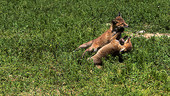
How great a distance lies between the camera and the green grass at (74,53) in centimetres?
679

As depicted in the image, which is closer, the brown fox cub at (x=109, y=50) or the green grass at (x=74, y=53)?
the green grass at (x=74, y=53)

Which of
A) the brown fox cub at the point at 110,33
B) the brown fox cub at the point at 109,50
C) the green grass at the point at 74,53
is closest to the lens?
the green grass at the point at 74,53

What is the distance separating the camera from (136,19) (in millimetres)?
11695

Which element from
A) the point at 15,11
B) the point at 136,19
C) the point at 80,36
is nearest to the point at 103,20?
the point at 136,19

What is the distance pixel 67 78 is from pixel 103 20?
5482 millimetres

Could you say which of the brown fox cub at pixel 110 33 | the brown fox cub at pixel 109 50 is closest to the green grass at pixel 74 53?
the brown fox cub at pixel 109 50

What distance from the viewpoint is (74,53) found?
836 centimetres

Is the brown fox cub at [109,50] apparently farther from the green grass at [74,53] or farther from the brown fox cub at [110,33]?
the brown fox cub at [110,33]

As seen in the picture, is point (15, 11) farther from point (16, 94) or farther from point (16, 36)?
point (16, 94)

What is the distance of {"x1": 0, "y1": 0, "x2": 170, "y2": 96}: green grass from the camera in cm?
679

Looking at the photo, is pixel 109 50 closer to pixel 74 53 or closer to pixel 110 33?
pixel 110 33

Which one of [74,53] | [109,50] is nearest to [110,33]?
[109,50]

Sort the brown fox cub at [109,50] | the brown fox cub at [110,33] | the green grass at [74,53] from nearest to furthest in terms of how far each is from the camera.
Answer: the green grass at [74,53]
the brown fox cub at [109,50]
the brown fox cub at [110,33]

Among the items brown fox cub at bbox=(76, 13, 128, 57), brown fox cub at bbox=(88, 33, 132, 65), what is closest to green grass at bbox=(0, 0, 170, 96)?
brown fox cub at bbox=(88, 33, 132, 65)
